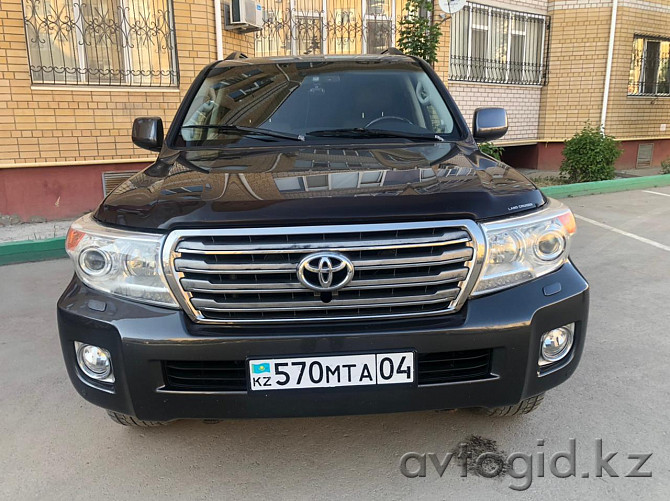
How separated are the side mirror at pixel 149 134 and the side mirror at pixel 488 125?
185 cm

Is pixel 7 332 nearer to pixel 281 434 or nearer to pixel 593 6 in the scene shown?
pixel 281 434

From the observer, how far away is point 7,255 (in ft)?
18.7

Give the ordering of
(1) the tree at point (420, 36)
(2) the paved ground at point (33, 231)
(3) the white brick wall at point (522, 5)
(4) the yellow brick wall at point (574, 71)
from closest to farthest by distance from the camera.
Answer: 1. (2) the paved ground at point (33, 231)
2. (1) the tree at point (420, 36)
3. (3) the white brick wall at point (522, 5)
4. (4) the yellow brick wall at point (574, 71)

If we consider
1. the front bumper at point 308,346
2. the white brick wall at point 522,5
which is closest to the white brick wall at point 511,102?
the white brick wall at point 522,5

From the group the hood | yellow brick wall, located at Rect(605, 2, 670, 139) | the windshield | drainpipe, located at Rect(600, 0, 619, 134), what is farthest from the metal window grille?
the hood

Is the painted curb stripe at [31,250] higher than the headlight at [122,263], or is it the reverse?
the headlight at [122,263]

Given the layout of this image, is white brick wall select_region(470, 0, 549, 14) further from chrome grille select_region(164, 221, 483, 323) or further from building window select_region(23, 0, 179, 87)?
chrome grille select_region(164, 221, 483, 323)

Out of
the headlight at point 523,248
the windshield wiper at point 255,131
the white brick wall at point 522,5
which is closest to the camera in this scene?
the headlight at point 523,248

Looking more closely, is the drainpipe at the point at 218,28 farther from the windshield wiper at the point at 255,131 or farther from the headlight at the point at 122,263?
the headlight at the point at 122,263

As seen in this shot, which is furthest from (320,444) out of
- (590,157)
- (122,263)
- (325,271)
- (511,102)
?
(511,102)

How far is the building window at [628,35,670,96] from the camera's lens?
12117mm

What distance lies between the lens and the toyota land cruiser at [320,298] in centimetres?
195

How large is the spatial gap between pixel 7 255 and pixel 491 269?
5.27 meters

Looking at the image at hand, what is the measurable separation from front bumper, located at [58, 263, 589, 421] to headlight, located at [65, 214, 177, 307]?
45mm
